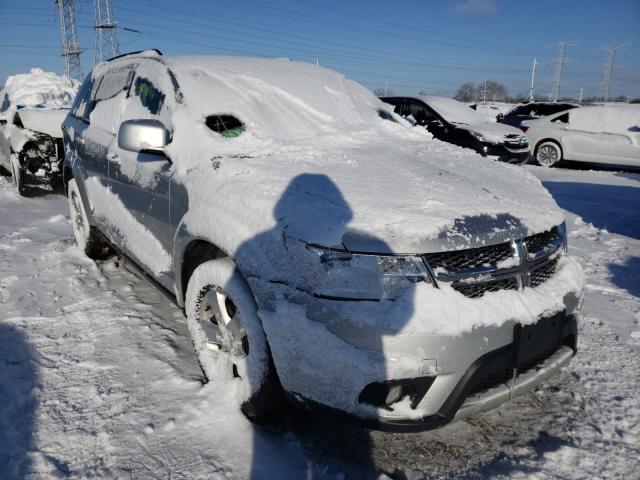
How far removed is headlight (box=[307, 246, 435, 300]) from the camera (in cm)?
181

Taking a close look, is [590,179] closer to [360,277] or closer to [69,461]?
[360,277]

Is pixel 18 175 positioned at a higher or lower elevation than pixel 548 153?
lower

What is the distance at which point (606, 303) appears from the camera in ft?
12.3

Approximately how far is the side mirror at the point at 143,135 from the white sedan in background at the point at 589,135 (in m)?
11.0

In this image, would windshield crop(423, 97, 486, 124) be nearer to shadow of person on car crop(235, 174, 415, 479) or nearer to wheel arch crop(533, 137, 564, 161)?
wheel arch crop(533, 137, 564, 161)

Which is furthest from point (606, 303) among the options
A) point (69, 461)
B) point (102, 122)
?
point (102, 122)

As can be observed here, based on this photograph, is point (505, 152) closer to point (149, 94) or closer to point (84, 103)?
point (84, 103)

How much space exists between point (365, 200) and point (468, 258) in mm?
493

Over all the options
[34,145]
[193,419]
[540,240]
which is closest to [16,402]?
[193,419]

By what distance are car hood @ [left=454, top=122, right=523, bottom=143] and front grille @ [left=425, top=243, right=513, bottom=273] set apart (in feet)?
25.7

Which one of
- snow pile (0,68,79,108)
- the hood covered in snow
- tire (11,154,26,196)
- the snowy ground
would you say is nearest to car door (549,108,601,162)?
the snowy ground

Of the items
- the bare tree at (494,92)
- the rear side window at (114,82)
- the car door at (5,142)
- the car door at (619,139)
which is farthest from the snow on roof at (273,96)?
the bare tree at (494,92)

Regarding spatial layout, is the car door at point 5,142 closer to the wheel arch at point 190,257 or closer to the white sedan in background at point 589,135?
the wheel arch at point 190,257

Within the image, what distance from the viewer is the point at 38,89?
40.7 ft
